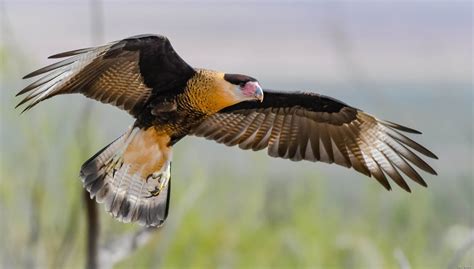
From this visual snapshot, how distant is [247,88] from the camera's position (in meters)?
4.81

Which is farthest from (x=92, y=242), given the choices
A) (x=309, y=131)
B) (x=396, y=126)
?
(x=396, y=126)

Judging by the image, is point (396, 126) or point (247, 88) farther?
point (396, 126)

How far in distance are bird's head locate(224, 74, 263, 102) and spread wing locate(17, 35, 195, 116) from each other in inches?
9.7

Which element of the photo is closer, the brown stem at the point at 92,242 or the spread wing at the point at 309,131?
the brown stem at the point at 92,242

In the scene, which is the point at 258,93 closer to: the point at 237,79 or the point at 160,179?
the point at 237,79

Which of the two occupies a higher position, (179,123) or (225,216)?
(179,123)

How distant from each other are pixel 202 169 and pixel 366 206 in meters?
1.56

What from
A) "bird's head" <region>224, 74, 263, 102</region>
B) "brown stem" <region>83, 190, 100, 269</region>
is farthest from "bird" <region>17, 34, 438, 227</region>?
"brown stem" <region>83, 190, 100, 269</region>

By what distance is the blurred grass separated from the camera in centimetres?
567

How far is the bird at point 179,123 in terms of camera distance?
483cm

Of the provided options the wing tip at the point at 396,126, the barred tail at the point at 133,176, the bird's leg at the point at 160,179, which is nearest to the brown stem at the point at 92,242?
the barred tail at the point at 133,176

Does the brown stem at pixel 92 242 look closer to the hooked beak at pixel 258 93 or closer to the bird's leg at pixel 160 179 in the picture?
the bird's leg at pixel 160 179

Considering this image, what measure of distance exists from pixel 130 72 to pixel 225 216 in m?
2.57

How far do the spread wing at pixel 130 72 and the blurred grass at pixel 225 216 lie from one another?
0.42 m
